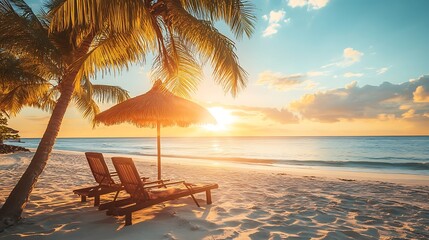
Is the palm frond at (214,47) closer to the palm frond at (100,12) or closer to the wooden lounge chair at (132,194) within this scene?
the palm frond at (100,12)

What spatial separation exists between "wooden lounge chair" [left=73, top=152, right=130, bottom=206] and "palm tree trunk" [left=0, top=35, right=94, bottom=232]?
0.81m

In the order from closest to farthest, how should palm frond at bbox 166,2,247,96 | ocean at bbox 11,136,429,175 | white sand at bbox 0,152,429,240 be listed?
white sand at bbox 0,152,429,240 → palm frond at bbox 166,2,247,96 → ocean at bbox 11,136,429,175

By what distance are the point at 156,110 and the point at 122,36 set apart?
156cm

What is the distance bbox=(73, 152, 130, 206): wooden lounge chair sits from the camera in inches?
187

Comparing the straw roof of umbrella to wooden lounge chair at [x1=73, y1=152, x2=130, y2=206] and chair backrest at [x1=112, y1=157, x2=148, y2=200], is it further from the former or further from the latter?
chair backrest at [x1=112, y1=157, x2=148, y2=200]

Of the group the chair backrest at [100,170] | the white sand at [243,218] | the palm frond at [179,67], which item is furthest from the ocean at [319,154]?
the chair backrest at [100,170]

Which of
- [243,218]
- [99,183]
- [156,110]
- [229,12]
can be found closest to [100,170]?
[99,183]

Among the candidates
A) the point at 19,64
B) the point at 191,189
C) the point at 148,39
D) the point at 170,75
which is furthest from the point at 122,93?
the point at 191,189

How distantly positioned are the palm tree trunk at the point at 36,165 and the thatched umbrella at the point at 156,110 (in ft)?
3.68

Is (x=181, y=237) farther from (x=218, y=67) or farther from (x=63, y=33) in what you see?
(x=63, y=33)

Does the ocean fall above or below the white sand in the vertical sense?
Answer: below

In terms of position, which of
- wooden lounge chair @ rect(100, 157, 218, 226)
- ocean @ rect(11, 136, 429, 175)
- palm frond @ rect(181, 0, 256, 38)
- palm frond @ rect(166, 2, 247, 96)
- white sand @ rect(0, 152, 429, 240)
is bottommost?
ocean @ rect(11, 136, 429, 175)

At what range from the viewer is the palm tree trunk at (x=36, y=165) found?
3844 millimetres

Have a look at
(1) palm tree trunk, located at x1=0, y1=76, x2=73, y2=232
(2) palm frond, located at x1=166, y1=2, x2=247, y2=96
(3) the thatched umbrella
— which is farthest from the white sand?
(2) palm frond, located at x1=166, y1=2, x2=247, y2=96
